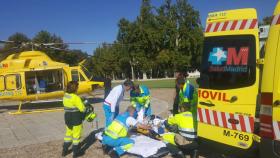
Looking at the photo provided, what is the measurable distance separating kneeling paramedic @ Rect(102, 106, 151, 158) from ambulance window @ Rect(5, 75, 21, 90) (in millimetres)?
10384

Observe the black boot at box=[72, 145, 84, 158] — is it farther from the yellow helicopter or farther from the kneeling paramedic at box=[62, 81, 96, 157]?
the yellow helicopter

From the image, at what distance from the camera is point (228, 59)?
16.4ft

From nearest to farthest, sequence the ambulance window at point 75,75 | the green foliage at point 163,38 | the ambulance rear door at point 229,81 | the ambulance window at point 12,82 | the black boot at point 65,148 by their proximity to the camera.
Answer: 1. the ambulance rear door at point 229,81
2. the black boot at point 65,148
3. the ambulance window at point 12,82
4. the ambulance window at point 75,75
5. the green foliage at point 163,38

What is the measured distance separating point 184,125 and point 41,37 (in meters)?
50.9

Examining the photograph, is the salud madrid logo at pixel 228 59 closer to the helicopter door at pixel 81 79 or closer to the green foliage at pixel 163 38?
the helicopter door at pixel 81 79

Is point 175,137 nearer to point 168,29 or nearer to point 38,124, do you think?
point 38,124

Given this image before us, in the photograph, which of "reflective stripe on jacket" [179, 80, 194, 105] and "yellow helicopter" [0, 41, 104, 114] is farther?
"yellow helicopter" [0, 41, 104, 114]

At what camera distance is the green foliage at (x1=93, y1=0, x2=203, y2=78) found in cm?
6162

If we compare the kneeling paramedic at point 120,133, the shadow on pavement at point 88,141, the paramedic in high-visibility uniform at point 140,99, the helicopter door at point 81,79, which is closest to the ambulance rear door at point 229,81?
the kneeling paramedic at point 120,133

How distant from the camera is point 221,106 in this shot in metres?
5.09

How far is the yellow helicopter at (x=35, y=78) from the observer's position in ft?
50.7

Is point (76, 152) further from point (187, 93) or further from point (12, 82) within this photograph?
point (12, 82)

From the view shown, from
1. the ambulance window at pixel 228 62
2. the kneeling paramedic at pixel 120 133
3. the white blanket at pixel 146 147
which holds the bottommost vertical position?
the white blanket at pixel 146 147

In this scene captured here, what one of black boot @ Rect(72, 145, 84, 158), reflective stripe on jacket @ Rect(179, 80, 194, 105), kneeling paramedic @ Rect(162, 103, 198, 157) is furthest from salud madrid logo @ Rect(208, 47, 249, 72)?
black boot @ Rect(72, 145, 84, 158)
